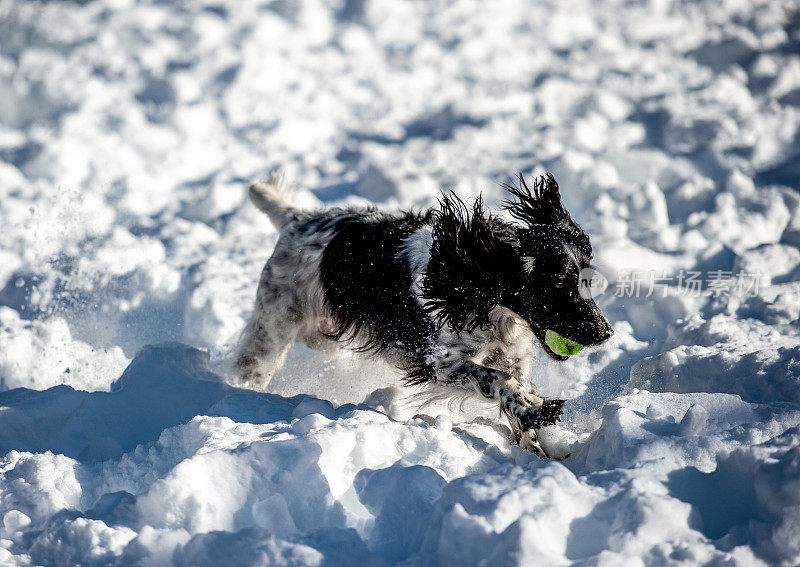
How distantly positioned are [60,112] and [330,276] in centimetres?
469

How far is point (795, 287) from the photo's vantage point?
4.55 m

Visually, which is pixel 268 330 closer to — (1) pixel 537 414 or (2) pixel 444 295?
(2) pixel 444 295

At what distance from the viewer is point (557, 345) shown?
10.1 ft

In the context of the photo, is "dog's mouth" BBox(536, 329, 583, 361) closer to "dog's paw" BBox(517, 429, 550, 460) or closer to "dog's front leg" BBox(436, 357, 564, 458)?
"dog's front leg" BBox(436, 357, 564, 458)

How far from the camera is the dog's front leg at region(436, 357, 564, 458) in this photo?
9.24ft

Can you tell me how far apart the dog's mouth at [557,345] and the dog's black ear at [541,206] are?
0.56 m

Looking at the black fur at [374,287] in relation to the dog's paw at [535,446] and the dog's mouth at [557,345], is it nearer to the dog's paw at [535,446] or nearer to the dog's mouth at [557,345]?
the dog's mouth at [557,345]

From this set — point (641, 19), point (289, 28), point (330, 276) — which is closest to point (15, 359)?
point (330, 276)

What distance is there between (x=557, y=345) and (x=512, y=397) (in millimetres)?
368

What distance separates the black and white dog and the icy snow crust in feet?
0.87

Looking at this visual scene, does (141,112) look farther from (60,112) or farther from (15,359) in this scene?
(15,359)

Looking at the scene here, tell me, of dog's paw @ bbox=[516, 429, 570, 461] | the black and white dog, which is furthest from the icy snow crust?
the black and white dog

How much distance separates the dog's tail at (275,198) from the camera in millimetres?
4395

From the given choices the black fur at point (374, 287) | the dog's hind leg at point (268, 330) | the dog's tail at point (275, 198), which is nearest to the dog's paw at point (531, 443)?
the black fur at point (374, 287)
